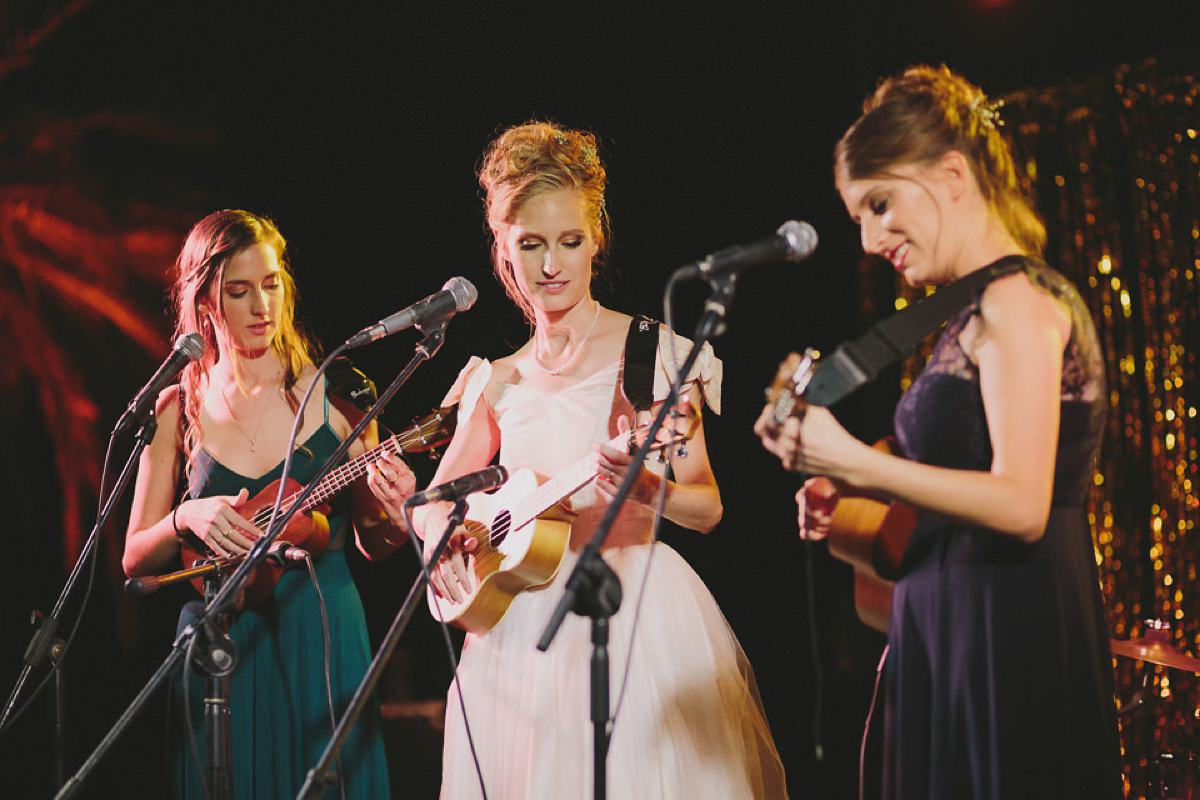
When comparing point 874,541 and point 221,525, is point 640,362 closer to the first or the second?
point 874,541

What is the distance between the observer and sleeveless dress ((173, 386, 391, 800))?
2904mm

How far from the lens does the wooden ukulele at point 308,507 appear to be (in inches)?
117

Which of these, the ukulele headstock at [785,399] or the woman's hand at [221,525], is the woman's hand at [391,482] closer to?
the woman's hand at [221,525]

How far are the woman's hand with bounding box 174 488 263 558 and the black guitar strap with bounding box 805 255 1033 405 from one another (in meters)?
1.94

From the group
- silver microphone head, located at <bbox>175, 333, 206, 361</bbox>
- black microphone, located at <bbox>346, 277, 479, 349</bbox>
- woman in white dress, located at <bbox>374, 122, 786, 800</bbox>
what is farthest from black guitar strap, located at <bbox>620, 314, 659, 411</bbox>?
silver microphone head, located at <bbox>175, 333, 206, 361</bbox>

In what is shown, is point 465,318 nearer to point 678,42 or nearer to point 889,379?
point 678,42

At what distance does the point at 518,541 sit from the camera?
2.48 meters

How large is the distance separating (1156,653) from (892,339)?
1.85 m

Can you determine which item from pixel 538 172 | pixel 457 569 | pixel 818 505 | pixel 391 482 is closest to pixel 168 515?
pixel 391 482

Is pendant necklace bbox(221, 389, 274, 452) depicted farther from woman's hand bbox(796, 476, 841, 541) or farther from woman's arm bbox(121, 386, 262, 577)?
woman's hand bbox(796, 476, 841, 541)

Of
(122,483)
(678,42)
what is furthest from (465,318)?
(122,483)

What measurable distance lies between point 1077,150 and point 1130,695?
2167mm

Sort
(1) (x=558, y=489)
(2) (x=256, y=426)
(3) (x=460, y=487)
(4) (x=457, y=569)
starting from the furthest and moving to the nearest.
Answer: (2) (x=256, y=426)
(4) (x=457, y=569)
(1) (x=558, y=489)
(3) (x=460, y=487)

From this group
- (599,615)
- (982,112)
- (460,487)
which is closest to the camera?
(599,615)
